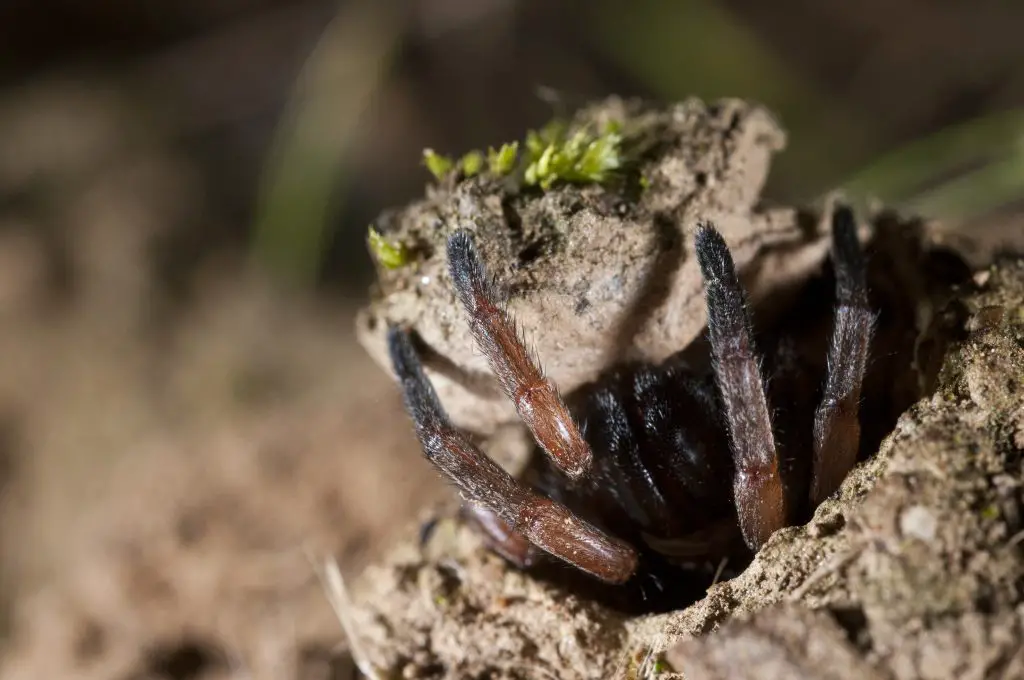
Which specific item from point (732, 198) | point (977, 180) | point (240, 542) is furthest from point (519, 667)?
point (977, 180)

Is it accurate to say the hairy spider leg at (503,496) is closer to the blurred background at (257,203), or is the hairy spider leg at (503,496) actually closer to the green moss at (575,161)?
the green moss at (575,161)

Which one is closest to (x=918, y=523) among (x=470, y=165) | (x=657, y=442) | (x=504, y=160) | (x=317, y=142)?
(x=657, y=442)

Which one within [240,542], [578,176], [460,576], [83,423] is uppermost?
[83,423]

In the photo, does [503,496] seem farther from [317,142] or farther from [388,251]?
[317,142]

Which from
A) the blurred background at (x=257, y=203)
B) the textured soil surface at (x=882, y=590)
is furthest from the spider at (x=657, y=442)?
the blurred background at (x=257, y=203)

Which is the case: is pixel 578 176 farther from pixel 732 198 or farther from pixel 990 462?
pixel 990 462

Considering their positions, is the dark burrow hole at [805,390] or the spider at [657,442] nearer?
the spider at [657,442]
